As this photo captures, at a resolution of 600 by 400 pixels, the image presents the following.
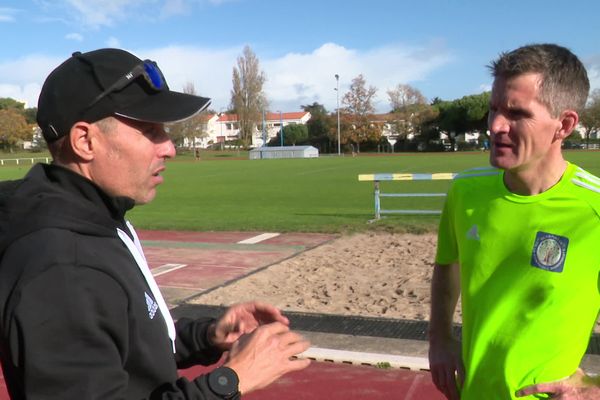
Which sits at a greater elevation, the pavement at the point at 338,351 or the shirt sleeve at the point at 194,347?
the shirt sleeve at the point at 194,347

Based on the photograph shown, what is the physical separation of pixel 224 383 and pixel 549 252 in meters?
1.33

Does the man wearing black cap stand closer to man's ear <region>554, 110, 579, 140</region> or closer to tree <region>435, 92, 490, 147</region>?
man's ear <region>554, 110, 579, 140</region>

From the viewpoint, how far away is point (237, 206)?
18.4 m

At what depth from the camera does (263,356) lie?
1762 millimetres

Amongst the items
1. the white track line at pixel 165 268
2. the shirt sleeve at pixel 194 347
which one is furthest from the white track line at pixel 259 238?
the shirt sleeve at pixel 194 347

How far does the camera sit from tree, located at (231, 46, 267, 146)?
96.2 m

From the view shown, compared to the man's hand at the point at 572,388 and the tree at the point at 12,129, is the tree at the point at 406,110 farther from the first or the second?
the man's hand at the point at 572,388

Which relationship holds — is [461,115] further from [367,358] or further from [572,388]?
[572,388]

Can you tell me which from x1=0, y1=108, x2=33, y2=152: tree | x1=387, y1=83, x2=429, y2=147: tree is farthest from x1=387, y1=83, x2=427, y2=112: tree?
x1=0, y1=108, x2=33, y2=152: tree

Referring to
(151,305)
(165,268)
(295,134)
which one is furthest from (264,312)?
(295,134)

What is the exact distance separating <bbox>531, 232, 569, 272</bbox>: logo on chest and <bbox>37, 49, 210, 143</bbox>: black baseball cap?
1.45 m

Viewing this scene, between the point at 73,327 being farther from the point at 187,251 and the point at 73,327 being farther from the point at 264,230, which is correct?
the point at 264,230

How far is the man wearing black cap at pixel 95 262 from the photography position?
4.67 ft

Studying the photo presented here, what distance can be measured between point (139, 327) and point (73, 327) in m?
0.23
